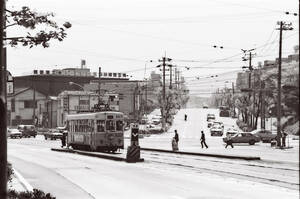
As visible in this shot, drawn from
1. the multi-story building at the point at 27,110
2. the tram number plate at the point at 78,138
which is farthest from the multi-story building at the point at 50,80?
the tram number plate at the point at 78,138

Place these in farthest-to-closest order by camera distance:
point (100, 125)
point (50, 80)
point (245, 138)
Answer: point (50, 80) < point (245, 138) < point (100, 125)

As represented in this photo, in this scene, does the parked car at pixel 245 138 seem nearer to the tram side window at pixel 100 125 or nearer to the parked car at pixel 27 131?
the tram side window at pixel 100 125

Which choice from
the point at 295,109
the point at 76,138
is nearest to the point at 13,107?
the point at 76,138

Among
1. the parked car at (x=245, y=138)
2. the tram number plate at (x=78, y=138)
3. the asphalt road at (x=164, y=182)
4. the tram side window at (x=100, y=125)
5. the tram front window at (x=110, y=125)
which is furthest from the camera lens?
the parked car at (x=245, y=138)

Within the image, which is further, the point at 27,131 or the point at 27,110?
the point at 27,110

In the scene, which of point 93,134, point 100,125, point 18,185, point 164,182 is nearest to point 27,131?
point 93,134

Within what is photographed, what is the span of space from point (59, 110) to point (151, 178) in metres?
111

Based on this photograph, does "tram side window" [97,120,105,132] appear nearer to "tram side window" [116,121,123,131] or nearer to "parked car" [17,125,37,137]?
"tram side window" [116,121,123,131]

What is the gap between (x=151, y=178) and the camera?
23078 mm

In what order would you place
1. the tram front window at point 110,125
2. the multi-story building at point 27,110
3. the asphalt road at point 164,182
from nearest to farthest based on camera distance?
the asphalt road at point 164,182 < the tram front window at point 110,125 < the multi-story building at point 27,110

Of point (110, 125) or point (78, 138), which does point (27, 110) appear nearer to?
point (78, 138)

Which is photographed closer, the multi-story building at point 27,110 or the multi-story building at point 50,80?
the multi-story building at point 27,110

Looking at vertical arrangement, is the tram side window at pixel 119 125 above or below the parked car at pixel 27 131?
above

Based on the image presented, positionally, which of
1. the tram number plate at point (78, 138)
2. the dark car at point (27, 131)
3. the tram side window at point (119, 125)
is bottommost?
the dark car at point (27, 131)
